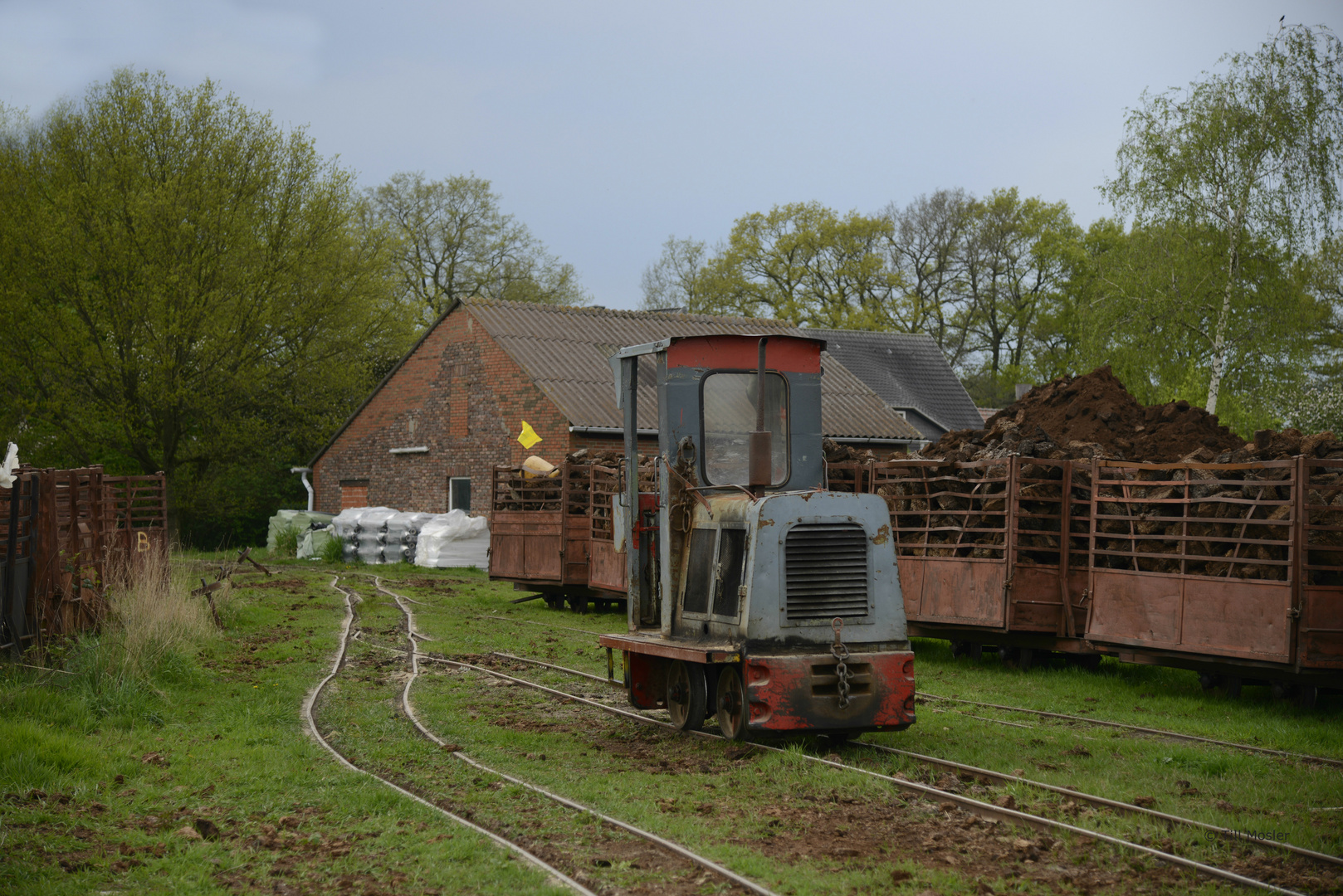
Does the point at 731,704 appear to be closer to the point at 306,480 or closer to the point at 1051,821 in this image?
the point at 1051,821

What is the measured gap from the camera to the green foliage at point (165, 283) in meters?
29.6

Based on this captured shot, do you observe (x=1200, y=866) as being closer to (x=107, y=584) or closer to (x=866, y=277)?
(x=107, y=584)

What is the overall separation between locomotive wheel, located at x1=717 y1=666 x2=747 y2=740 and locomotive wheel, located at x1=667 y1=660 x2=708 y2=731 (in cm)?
19

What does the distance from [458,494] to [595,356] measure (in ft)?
16.6

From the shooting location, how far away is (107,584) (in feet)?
42.0

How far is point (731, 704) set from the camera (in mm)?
8836

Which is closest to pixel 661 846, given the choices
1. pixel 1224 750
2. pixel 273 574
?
pixel 1224 750

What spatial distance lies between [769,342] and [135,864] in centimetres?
552

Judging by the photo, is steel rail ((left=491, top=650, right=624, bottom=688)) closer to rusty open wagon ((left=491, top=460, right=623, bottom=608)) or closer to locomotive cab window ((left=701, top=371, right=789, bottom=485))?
locomotive cab window ((left=701, top=371, right=789, bottom=485))

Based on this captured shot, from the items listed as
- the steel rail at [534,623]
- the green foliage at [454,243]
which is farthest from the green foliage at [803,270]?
the steel rail at [534,623]

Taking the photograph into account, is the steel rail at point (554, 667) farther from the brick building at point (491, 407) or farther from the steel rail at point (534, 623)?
the brick building at point (491, 407)

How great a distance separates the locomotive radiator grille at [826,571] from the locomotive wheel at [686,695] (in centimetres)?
121

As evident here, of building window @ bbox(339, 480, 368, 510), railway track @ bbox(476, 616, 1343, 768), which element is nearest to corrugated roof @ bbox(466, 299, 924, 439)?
building window @ bbox(339, 480, 368, 510)

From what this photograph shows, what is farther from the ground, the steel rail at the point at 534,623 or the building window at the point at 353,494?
the building window at the point at 353,494
